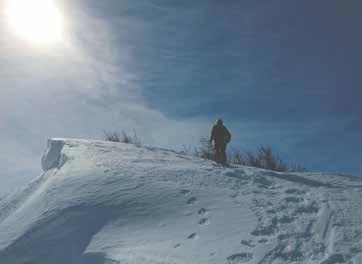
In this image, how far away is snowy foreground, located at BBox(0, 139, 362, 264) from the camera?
8141mm

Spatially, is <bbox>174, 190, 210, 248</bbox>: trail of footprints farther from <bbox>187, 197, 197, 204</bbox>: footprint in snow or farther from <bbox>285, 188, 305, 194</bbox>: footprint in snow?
<bbox>285, 188, 305, 194</bbox>: footprint in snow

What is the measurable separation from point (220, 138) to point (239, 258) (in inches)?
292

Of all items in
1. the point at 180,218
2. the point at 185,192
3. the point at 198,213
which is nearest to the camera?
the point at 180,218

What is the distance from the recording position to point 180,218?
31.5 ft

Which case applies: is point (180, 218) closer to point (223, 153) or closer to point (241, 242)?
point (241, 242)

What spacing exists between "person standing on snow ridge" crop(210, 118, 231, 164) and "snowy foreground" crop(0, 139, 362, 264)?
5.57 ft

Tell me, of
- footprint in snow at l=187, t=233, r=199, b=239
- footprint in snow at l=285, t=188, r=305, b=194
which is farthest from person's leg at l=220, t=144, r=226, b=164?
footprint in snow at l=187, t=233, r=199, b=239

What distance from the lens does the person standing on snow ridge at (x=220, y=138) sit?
1500cm

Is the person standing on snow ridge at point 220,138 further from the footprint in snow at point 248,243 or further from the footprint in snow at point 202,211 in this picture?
the footprint in snow at point 248,243

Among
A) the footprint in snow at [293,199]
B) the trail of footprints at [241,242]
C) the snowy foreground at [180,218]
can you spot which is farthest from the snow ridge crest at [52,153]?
the footprint in snow at [293,199]

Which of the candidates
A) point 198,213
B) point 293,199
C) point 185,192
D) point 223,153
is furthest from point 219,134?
point 198,213

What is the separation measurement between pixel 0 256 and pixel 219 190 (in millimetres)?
5020

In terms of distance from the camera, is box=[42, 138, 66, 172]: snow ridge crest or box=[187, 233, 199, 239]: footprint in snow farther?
box=[42, 138, 66, 172]: snow ridge crest

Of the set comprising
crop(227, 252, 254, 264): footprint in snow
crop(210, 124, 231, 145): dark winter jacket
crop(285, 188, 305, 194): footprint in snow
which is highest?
crop(210, 124, 231, 145): dark winter jacket
